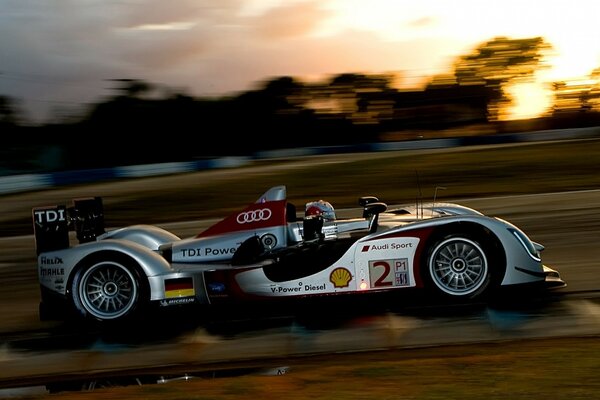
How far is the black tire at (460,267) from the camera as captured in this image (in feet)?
26.4

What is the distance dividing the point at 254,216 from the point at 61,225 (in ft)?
5.93

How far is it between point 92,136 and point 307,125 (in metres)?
16.5

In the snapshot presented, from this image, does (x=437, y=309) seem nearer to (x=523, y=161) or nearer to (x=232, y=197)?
(x=232, y=197)

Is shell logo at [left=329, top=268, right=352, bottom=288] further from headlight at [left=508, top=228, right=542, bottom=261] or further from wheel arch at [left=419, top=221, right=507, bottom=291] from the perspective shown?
headlight at [left=508, top=228, right=542, bottom=261]

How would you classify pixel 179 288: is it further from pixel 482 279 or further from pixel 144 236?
pixel 482 279

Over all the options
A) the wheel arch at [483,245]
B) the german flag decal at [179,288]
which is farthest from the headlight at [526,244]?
the german flag decal at [179,288]

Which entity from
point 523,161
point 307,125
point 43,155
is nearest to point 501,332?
point 523,161

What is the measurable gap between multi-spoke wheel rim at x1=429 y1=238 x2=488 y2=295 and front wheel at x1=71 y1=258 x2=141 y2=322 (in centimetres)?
263

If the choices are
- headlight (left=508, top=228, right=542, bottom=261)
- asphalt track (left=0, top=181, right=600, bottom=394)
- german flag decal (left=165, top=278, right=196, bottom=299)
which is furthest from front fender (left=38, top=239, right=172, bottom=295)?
headlight (left=508, top=228, right=542, bottom=261)

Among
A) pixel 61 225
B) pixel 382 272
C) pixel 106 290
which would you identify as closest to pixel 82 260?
pixel 106 290

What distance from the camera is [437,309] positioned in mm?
7973

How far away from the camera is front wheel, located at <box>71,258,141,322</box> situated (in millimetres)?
→ 8430

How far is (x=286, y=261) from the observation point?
8219 millimetres

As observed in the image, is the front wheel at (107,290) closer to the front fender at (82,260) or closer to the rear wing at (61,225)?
the front fender at (82,260)
